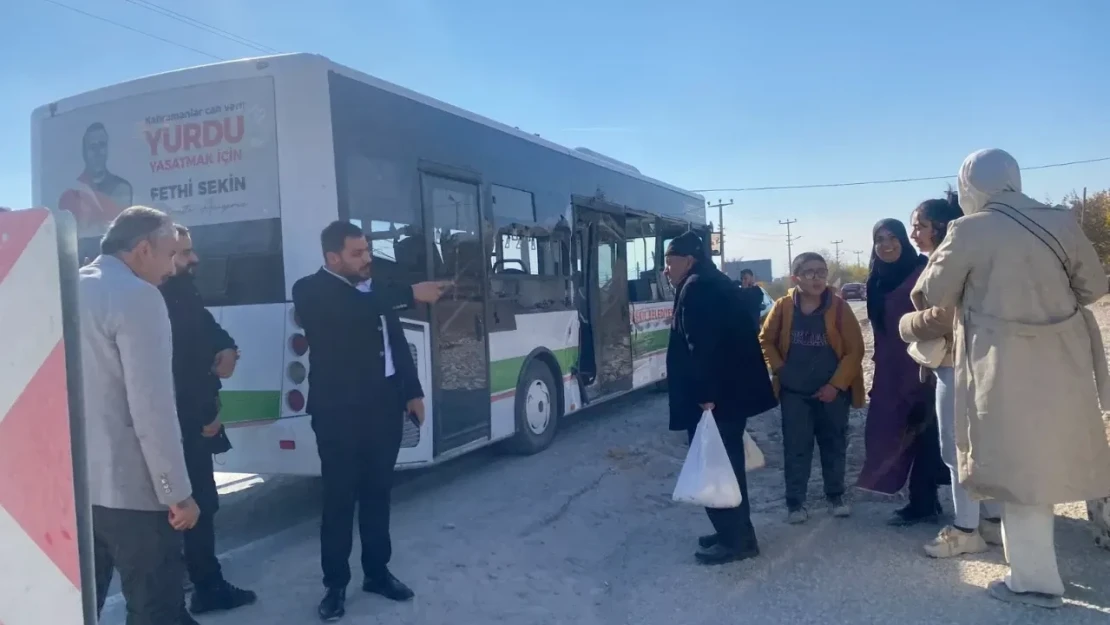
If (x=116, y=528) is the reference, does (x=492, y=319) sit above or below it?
above

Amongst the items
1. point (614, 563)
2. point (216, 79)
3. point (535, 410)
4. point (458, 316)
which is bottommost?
point (614, 563)

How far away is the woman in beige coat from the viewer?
364 cm

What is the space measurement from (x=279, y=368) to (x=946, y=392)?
13.4ft

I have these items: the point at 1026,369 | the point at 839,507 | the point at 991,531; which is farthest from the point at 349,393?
the point at 991,531

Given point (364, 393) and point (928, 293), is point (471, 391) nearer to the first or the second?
Result: point (364, 393)

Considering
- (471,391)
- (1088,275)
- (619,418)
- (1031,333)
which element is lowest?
(619,418)

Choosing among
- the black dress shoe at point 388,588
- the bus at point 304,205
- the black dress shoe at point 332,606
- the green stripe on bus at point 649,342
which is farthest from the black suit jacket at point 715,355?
the green stripe on bus at point 649,342

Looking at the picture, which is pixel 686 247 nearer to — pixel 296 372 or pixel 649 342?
pixel 296 372

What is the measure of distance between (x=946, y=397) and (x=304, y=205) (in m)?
4.08

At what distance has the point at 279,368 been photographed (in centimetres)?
550

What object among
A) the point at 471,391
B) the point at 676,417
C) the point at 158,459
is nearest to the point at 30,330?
Result: the point at 158,459

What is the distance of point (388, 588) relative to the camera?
171 inches

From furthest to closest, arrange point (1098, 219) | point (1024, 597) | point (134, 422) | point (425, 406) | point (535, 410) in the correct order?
point (1098, 219) → point (535, 410) → point (425, 406) → point (1024, 597) → point (134, 422)

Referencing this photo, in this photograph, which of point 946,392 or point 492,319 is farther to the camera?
point 492,319
